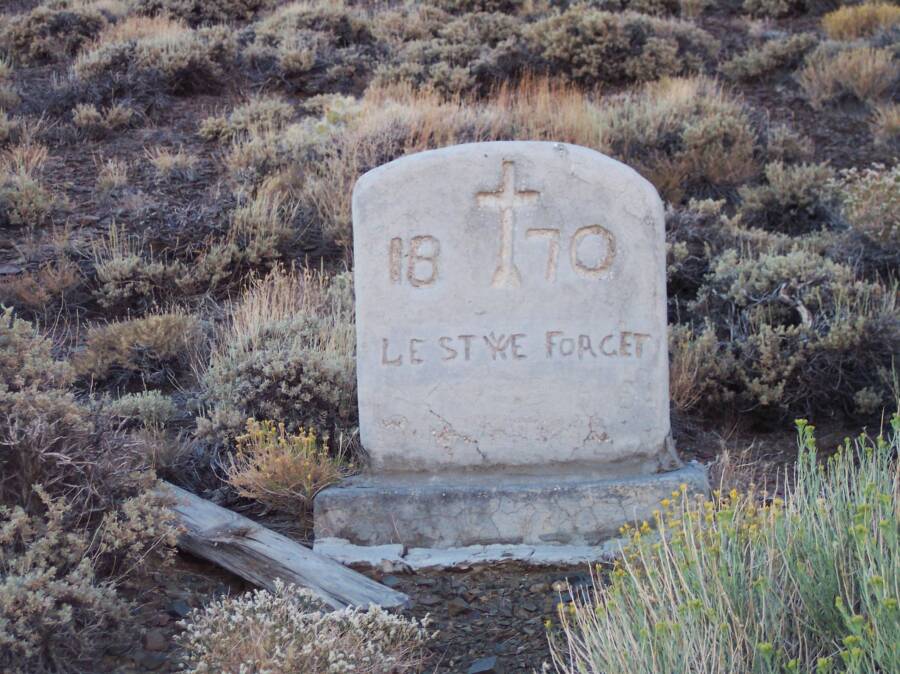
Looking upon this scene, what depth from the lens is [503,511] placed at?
179 inches

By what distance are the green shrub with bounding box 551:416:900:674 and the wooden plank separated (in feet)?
3.24

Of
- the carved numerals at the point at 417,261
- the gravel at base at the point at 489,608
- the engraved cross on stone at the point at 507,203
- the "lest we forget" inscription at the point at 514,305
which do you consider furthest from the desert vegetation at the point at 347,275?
the engraved cross on stone at the point at 507,203

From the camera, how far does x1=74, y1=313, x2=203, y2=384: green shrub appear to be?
20.9ft

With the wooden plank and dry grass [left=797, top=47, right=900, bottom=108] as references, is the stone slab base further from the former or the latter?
dry grass [left=797, top=47, right=900, bottom=108]

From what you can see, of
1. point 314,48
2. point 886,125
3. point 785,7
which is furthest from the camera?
point 785,7

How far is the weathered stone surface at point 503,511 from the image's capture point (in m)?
4.54

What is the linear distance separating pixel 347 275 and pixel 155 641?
3529 mm

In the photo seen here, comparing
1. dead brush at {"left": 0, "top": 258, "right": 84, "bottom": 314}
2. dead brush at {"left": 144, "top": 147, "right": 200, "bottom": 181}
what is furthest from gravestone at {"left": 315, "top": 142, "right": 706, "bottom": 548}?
dead brush at {"left": 144, "top": 147, "right": 200, "bottom": 181}

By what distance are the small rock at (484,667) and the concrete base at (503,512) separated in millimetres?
823

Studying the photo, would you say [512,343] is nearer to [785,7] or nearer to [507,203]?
[507,203]

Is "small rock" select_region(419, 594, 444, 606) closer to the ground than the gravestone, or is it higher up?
closer to the ground

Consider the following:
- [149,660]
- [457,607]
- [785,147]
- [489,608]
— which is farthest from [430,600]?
[785,147]

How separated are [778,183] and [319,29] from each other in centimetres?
601

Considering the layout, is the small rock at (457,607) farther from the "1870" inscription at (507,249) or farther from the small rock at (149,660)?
the "1870" inscription at (507,249)
